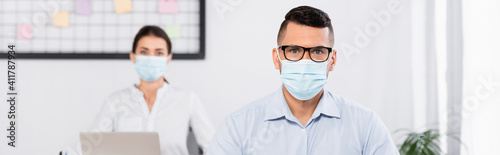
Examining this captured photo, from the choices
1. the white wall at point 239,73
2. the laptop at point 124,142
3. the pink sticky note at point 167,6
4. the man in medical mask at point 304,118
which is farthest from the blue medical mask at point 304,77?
the pink sticky note at point 167,6

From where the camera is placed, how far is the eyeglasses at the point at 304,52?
5.04 ft

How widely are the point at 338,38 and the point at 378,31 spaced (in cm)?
22

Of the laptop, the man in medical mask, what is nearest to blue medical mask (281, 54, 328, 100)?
the man in medical mask

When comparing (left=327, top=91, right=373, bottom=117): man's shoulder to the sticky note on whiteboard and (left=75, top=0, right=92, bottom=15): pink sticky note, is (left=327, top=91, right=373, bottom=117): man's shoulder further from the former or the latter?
(left=75, top=0, right=92, bottom=15): pink sticky note

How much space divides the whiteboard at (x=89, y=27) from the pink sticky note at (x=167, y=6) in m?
0.02

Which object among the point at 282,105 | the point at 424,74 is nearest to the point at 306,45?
the point at 282,105

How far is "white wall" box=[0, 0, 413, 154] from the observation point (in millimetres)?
2828

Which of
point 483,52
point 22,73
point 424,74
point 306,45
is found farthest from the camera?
point 22,73

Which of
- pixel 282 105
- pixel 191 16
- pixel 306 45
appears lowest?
pixel 282 105

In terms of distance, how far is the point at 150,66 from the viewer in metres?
2.55

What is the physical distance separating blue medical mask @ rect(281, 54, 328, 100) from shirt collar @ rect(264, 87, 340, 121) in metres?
0.05

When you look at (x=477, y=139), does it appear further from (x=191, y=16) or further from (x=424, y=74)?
(x=191, y=16)

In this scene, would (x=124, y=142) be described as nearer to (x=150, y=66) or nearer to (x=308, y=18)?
(x=150, y=66)

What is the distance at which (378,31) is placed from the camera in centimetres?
281
